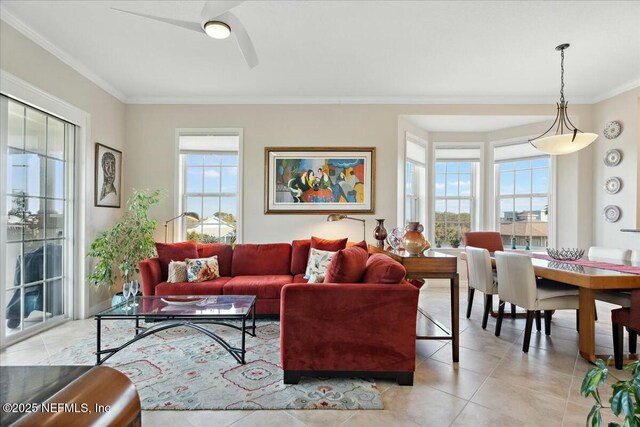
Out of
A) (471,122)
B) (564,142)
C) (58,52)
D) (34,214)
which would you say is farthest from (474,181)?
(34,214)

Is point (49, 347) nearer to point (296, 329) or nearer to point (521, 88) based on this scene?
point (296, 329)

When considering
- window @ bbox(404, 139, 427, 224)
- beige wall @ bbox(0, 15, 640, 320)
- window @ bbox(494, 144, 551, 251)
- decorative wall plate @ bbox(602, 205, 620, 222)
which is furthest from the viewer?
window @ bbox(404, 139, 427, 224)

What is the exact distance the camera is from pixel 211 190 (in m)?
4.38

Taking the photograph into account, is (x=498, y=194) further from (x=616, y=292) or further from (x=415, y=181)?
(x=616, y=292)

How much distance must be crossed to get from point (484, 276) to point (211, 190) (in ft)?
12.3

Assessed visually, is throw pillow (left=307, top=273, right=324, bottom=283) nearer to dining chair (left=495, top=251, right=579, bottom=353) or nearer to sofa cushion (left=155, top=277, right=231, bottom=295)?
sofa cushion (left=155, top=277, right=231, bottom=295)

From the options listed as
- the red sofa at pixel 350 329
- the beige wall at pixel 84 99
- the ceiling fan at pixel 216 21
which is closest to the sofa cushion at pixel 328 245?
the red sofa at pixel 350 329

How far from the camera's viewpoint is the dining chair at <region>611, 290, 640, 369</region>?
7.12ft

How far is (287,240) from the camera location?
14.1 feet

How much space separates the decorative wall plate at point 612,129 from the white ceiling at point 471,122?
643mm

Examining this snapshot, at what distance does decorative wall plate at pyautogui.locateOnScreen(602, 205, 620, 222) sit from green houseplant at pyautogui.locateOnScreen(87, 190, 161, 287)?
6047 mm

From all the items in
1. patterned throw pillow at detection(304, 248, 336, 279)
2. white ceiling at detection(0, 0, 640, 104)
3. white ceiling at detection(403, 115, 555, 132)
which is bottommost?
patterned throw pillow at detection(304, 248, 336, 279)

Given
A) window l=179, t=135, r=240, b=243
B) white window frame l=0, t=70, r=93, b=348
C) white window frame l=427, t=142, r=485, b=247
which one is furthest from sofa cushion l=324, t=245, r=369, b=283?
white window frame l=427, t=142, r=485, b=247

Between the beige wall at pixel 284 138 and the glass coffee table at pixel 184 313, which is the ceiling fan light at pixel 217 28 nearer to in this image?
the glass coffee table at pixel 184 313
